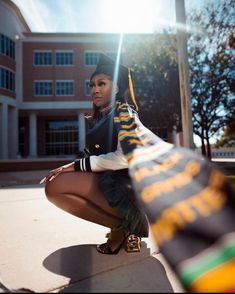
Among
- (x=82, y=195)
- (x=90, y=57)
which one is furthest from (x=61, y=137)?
(x=82, y=195)

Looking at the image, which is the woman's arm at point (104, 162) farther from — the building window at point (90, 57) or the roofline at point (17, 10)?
the building window at point (90, 57)

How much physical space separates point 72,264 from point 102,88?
1.50m

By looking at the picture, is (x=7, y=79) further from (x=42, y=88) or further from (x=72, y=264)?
(x=72, y=264)

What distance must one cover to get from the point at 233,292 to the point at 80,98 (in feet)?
105

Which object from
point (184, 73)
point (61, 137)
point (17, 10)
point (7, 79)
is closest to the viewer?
point (184, 73)

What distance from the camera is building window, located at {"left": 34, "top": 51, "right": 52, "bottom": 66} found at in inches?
1255

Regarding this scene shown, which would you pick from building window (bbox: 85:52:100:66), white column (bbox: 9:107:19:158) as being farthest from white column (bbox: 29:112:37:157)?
building window (bbox: 85:52:100:66)

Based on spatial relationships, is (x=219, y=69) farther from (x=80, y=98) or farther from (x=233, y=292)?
(x=233, y=292)

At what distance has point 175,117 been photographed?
69.7 feet

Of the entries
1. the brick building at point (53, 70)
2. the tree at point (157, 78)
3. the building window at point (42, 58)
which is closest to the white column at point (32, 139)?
the brick building at point (53, 70)

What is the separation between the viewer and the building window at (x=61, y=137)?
36.1 meters

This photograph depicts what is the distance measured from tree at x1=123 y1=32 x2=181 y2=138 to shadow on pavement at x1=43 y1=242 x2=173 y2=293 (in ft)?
58.7

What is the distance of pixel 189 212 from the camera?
133 centimetres

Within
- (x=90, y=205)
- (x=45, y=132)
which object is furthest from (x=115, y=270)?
(x=45, y=132)
